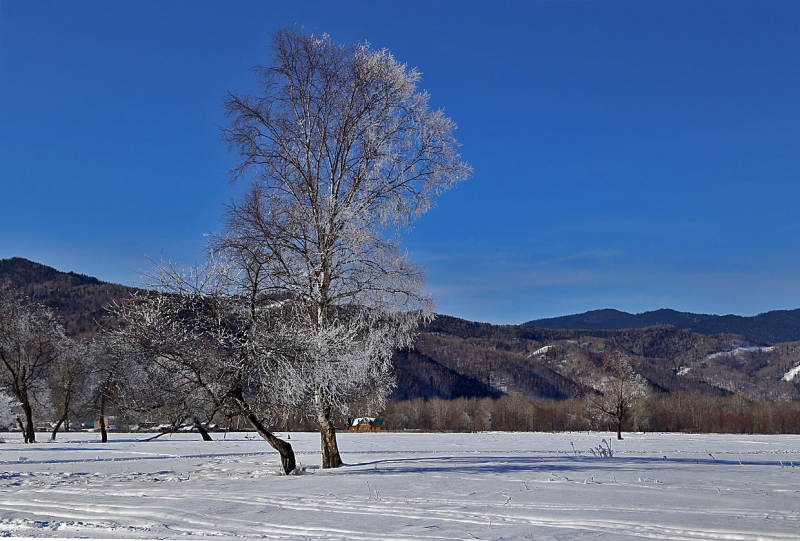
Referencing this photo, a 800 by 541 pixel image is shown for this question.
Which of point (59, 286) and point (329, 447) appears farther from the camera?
point (59, 286)

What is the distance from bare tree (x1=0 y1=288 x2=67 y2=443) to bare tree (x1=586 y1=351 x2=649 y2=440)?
1636 inches

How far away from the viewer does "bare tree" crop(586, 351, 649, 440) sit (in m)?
53.4

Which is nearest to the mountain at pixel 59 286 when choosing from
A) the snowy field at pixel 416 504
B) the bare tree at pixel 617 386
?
the bare tree at pixel 617 386

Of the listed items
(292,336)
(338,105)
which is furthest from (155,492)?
(338,105)

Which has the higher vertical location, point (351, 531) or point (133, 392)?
point (133, 392)

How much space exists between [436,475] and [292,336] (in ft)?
Result: 15.2

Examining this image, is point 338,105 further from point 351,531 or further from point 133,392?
point 351,531

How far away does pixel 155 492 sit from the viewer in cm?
1262

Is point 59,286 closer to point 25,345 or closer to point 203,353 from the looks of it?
point 25,345

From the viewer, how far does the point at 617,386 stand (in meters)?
54.3

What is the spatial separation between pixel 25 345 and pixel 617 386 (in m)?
44.2

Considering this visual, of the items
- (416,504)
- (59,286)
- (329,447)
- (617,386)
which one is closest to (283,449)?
(329,447)

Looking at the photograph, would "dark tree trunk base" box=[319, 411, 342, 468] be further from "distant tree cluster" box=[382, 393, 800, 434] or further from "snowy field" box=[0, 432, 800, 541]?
"distant tree cluster" box=[382, 393, 800, 434]

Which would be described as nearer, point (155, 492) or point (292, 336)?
point (155, 492)
